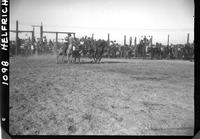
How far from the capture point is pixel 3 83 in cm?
395

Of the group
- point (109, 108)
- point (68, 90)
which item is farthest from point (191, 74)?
point (68, 90)

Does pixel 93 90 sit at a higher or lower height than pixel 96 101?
higher

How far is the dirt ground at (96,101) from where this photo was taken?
396 centimetres

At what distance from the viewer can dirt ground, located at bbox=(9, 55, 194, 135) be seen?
3.96m

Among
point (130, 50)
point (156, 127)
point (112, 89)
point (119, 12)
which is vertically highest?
point (119, 12)

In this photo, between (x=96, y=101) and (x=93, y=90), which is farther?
(x=93, y=90)

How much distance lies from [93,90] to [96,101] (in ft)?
0.70

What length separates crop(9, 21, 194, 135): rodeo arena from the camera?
156 inches

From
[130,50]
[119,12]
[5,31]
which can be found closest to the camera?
[5,31]

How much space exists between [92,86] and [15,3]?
1668 mm

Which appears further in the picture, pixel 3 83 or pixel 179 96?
pixel 179 96

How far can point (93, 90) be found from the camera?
4.33 meters

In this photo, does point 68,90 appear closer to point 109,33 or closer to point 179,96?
point 109,33

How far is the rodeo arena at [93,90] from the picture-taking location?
397 centimetres
